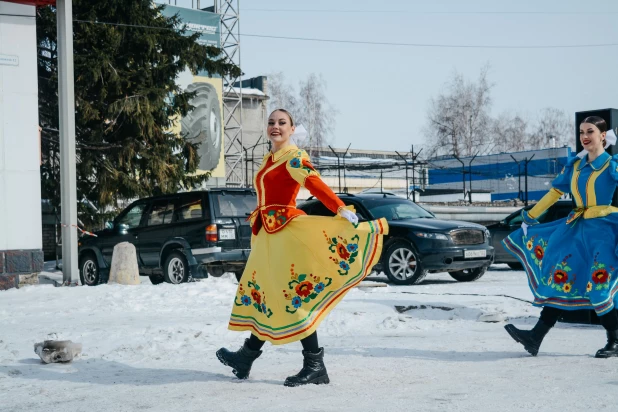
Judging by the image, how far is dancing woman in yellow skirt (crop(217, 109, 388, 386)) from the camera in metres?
5.55

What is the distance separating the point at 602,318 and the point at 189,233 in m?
9.06

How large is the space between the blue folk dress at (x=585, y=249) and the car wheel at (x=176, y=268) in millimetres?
8547

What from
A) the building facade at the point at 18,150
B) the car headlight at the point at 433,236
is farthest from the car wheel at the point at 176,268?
the car headlight at the point at 433,236

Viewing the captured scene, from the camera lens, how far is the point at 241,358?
582cm

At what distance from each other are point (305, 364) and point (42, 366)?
2.36 meters

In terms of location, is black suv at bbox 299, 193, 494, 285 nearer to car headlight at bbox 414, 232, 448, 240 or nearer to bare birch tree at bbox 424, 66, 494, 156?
car headlight at bbox 414, 232, 448, 240

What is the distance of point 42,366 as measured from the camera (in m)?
6.65

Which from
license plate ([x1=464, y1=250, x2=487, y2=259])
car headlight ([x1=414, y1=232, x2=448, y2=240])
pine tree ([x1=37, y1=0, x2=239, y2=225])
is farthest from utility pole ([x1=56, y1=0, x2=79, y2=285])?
license plate ([x1=464, y1=250, x2=487, y2=259])

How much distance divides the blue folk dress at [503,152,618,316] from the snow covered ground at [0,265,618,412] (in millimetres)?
500

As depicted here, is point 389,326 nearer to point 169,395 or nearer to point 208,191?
point 169,395

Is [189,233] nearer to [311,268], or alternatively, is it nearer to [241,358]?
[241,358]

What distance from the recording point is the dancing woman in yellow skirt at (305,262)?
5551 millimetres

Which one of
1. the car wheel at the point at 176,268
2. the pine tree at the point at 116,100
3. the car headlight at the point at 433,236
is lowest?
the car wheel at the point at 176,268

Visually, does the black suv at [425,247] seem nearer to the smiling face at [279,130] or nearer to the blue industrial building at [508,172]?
the smiling face at [279,130]
